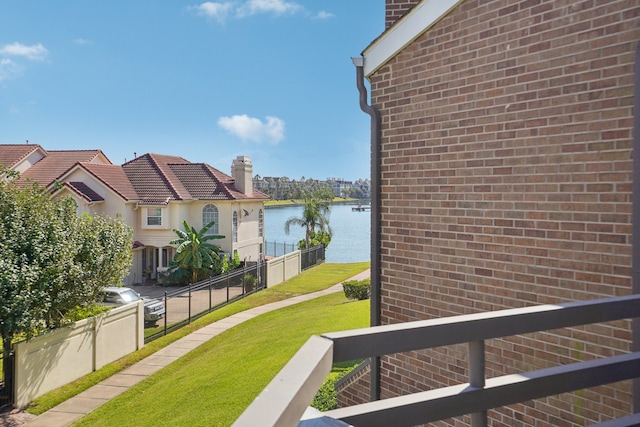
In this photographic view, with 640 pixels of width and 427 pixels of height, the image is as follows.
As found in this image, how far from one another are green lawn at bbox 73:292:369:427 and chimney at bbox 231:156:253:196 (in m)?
16.3

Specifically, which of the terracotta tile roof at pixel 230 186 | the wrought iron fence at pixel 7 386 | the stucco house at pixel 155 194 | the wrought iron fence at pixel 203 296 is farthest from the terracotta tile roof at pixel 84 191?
the wrought iron fence at pixel 7 386

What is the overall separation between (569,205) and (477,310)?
1161mm

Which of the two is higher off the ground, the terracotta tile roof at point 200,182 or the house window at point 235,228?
the terracotta tile roof at point 200,182

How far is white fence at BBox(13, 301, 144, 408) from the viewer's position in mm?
12125

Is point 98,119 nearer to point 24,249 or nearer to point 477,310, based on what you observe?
point 24,249

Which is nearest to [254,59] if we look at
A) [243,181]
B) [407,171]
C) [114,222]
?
Result: [243,181]

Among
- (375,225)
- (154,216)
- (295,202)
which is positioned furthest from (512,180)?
(295,202)

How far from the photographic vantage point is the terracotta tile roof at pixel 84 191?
92.2 ft

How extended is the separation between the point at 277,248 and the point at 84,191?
1355 cm

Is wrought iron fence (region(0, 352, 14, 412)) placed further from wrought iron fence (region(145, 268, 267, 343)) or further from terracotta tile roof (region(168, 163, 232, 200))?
terracotta tile roof (region(168, 163, 232, 200))

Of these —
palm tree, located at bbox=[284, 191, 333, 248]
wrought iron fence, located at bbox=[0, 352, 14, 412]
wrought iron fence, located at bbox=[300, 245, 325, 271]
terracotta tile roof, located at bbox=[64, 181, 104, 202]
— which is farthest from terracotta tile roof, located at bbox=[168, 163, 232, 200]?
wrought iron fence, located at bbox=[0, 352, 14, 412]

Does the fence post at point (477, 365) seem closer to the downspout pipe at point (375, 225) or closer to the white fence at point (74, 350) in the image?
the downspout pipe at point (375, 225)

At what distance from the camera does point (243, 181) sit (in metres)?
32.8

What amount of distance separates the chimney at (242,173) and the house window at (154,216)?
5286mm
